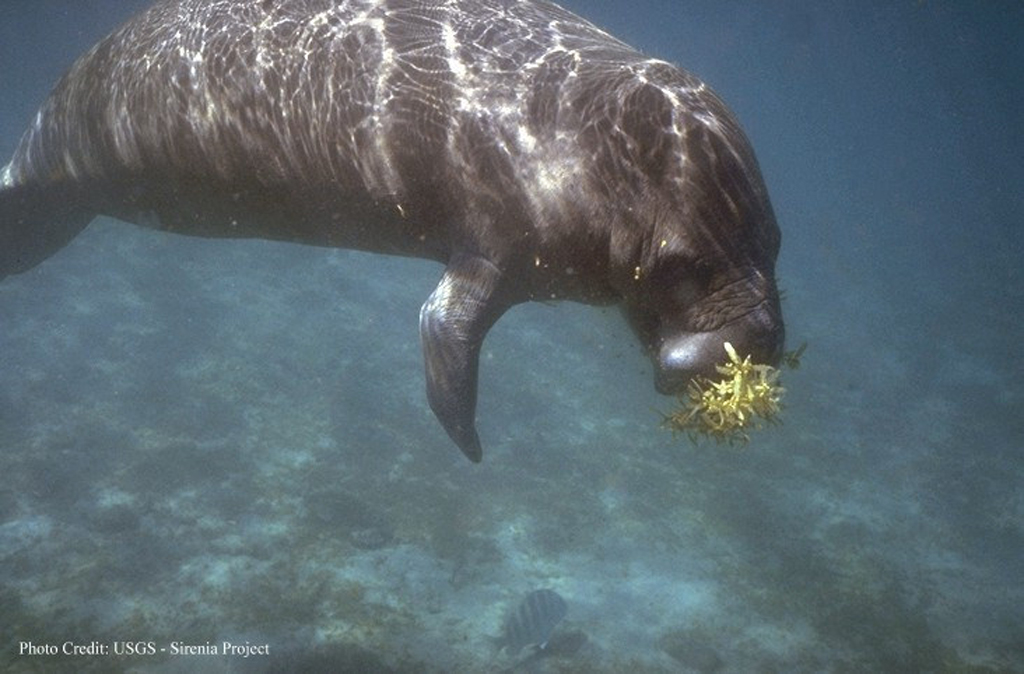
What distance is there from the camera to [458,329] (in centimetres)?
403

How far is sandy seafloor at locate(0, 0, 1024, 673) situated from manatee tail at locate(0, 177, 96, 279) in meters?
3.79

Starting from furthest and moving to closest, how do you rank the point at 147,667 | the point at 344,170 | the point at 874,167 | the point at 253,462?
the point at 874,167, the point at 253,462, the point at 147,667, the point at 344,170

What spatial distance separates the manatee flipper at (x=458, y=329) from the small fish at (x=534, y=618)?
4732 millimetres

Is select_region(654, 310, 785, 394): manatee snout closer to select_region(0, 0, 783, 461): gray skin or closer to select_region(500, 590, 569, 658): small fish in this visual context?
select_region(0, 0, 783, 461): gray skin

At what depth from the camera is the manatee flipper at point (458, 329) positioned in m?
4.04

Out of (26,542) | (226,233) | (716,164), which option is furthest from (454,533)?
(716,164)

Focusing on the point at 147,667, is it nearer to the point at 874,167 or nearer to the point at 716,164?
the point at 716,164

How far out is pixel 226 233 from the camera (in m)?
5.42

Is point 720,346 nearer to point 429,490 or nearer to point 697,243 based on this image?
point 697,243

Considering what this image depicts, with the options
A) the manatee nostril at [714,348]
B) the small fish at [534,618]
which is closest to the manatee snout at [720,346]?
the manatee nostril at [714,348]

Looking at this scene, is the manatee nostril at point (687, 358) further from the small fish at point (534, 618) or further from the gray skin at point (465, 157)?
the small fish at point (534, 618)

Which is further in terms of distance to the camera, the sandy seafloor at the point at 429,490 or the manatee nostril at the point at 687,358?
the sandy seafloor at the point at 429,490

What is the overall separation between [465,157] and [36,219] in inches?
181

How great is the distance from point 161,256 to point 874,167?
107 m
